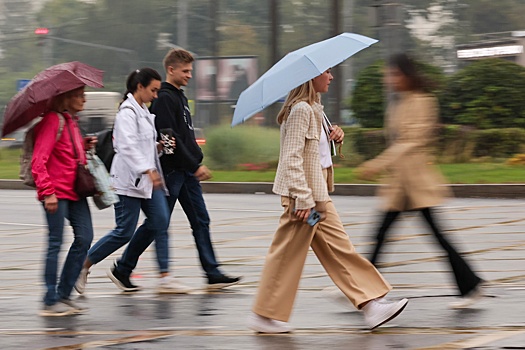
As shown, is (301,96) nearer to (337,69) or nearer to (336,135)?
(336,135)

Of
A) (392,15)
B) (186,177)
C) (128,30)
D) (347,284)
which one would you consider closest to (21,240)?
(186,177)

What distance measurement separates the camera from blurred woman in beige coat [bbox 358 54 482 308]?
767 centimetres

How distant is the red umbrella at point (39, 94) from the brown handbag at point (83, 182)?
30cm

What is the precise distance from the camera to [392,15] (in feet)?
64.8

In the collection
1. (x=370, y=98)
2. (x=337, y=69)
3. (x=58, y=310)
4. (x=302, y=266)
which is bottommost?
(x=370, y=98)

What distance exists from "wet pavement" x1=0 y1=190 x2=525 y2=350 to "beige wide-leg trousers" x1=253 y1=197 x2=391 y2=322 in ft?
0.67

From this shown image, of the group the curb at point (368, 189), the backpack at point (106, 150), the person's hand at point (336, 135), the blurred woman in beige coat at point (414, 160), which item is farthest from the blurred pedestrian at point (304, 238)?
the curb at point (368, 189)

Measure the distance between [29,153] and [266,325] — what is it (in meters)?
2.10

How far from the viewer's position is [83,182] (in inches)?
312

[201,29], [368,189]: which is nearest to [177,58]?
[368,189]

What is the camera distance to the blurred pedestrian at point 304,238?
6.85 m

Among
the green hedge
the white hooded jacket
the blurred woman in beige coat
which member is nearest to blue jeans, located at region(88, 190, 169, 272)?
the white hooded jacket

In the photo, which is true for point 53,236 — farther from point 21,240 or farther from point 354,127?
point 354,127

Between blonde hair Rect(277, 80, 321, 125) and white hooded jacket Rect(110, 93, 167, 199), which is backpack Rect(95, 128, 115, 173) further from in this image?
blonde hair Rect(277, 80, 321, 125)
